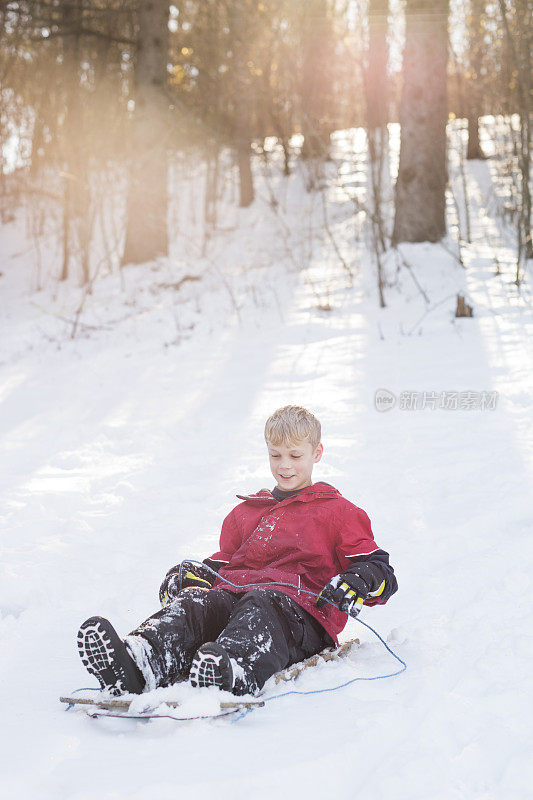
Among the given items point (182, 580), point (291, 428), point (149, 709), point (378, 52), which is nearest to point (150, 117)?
point (378, 52)

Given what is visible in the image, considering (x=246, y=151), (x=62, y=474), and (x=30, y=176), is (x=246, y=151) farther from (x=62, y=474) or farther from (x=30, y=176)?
(x=62, y=474)

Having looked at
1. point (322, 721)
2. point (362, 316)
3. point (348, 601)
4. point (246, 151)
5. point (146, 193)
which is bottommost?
point (322, 721)

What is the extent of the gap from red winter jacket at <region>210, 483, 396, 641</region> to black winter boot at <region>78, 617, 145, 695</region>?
573mm

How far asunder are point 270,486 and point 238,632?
1957 millimetres

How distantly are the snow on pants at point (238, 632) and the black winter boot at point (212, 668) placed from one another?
6 cm

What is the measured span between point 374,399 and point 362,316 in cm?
264

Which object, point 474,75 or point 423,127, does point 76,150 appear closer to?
point 423,127

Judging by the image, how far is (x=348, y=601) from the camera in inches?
102

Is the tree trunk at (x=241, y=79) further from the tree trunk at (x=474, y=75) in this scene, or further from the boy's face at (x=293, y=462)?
the boy's face at (x=293, y=462)

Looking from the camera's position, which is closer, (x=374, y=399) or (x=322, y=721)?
(x=322, y=721)

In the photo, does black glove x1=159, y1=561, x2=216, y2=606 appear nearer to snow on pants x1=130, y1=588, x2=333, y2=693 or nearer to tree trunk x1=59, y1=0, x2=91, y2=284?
snow on pants x1=130, y1=588, x2=333, y2=693

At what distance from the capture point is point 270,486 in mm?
4426

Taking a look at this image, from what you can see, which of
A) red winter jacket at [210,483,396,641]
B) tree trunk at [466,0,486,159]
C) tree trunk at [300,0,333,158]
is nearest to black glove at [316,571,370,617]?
red winter jacket at [210,483,396,641]

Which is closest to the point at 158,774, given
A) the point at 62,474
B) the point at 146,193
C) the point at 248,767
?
the point at 248,767
